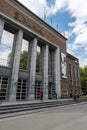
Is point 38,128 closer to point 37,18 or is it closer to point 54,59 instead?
point 37,18

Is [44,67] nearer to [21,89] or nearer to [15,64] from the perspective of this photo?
[21,89]

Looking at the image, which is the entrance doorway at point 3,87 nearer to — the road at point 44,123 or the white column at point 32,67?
the white column at point 32,67

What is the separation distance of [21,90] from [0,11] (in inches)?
458

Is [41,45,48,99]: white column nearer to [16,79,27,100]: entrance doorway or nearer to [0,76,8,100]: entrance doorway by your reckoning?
[16,79,27,100]: entrance doorway

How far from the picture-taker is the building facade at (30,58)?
19.5 metres

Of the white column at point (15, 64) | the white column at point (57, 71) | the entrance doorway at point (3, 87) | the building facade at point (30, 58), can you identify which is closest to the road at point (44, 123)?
the building facade at point (30, 58)

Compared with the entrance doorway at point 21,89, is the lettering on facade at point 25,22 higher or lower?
higher

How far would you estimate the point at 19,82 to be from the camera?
21.4 m

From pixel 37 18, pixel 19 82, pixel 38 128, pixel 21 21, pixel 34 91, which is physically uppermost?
pixel 37 18

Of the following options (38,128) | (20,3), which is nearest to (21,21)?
(20,3)

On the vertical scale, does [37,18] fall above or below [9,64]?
above

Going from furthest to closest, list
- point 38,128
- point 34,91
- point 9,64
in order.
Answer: point 34,91, point 9,64, point 38,128

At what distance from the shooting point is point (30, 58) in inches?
938

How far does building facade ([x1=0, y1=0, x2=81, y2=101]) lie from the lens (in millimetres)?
19484
